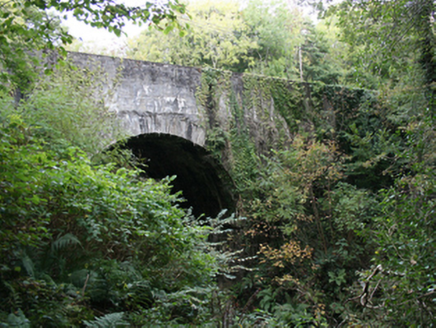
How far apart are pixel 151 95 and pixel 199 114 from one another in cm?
113

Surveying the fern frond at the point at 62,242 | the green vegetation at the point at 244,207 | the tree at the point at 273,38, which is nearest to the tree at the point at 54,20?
the green vegetation at the point at 244,207

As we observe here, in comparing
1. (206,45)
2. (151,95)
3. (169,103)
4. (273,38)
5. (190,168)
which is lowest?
(190,168)

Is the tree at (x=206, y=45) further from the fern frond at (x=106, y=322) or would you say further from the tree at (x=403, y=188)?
the fern frond at (x=106, y=322)

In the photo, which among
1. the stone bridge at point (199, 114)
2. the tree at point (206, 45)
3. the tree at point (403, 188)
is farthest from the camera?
the tree at point (206, 45)

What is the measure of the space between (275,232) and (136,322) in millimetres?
5860

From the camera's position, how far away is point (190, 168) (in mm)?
9398

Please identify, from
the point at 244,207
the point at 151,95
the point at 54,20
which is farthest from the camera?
the point at 244,207

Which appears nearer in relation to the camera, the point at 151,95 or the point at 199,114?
the point at 151,95

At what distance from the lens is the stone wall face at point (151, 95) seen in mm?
7596

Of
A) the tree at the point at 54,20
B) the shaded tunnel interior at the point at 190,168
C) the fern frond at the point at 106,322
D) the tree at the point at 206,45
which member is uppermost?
the tree at the point at 206,45

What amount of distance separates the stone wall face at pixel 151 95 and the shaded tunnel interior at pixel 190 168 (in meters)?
0.26

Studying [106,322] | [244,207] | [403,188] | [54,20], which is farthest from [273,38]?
[106,322]

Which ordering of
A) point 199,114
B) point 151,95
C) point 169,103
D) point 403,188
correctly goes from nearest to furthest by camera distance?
1. point 403,188
2. point 151,95
3. point 169,103
4. point 199,114

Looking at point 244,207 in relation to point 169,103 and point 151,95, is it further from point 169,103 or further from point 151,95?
point 151,95
